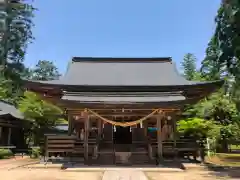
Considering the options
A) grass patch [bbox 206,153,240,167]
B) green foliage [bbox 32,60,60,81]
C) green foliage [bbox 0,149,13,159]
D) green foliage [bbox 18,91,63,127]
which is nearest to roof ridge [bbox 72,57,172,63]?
green foliage [bbox 18,91,63,127]

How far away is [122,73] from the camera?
60.8ft

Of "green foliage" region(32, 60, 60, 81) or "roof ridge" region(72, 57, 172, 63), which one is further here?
"green foliage" region(32, 60, 60, 81)

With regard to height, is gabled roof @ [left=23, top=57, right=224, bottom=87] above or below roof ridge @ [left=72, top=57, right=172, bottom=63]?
below

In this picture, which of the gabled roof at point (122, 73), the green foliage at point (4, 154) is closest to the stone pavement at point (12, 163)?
the green foliage at point (4, 154)

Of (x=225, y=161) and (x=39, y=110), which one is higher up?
(x=39, y=110)

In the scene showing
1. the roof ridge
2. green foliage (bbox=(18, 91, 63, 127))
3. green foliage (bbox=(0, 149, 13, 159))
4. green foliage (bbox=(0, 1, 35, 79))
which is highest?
green foliage (bbox=(0, 1, 35, 79))

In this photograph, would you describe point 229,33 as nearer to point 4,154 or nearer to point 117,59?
point 117,59

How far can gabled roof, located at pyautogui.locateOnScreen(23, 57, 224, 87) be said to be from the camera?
1641 centimetres

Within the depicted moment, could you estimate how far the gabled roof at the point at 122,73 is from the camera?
16.4 metres

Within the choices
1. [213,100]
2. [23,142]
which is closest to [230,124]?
[213,100]

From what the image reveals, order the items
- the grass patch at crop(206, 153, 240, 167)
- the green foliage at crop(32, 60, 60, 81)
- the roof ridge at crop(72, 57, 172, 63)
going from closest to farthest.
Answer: the grass patch at crop(206, 153, 240, 167) < the roof ridge at crop(72, 57, 172, 63) < the green foliage at crop(32, 60, 60, 81)

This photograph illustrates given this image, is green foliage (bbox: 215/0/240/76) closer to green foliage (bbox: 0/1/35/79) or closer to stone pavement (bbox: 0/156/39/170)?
stone pavement (bbox: 0/156/39/170)

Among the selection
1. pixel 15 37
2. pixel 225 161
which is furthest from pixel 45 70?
pixel 225 161

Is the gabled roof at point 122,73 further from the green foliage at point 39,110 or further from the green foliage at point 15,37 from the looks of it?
the green foliage at point 15,37
